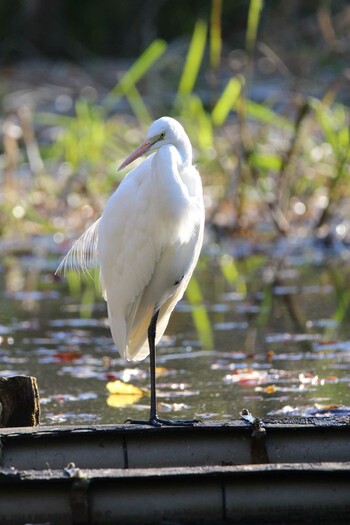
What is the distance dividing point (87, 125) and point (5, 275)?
6.41 ft

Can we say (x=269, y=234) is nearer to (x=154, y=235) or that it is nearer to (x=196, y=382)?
(x=196, y=382)

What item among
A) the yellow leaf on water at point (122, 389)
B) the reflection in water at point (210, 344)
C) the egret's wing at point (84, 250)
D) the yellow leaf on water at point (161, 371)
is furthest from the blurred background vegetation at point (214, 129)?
the egret's wing at point (84, 250)

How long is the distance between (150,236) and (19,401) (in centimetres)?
84

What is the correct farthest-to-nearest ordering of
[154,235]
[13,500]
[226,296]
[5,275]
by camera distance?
[5,275] < [226,296] < [154,235] < [13,500]

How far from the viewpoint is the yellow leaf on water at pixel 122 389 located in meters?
5.78

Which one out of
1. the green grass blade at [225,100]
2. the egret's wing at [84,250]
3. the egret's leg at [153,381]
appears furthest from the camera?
the green grass blade at [225,100]

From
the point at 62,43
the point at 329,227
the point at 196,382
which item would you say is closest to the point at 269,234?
the point at 329,227

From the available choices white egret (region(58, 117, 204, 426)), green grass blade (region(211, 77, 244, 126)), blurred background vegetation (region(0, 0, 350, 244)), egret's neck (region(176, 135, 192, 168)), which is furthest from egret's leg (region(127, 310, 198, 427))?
green grass blade (region(211, 77, 244, 126))

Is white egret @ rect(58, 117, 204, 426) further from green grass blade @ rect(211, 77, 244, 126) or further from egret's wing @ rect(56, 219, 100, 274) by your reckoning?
green grass blade @ rect(211, 77, 244, 126)

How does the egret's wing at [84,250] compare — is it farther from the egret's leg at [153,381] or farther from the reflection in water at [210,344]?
the reflection in water at [210,344]

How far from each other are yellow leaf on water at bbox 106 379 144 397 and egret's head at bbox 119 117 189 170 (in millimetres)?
1460

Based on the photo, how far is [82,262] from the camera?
16.6 feet

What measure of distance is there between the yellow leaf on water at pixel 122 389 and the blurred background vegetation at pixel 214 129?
11.7ft

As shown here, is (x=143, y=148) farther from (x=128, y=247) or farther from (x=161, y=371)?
(x=161, y=371)
